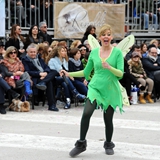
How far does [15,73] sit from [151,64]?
4.13 meters

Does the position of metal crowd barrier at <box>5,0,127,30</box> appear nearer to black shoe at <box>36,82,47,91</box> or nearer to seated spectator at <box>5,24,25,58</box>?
seated spectator at <box>5,24,25,58</box>

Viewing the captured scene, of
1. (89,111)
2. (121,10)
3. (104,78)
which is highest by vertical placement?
(121,10)

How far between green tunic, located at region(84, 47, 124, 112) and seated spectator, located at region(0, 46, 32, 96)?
14.5 ft

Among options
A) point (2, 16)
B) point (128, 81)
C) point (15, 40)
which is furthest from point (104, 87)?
point (2, 16)

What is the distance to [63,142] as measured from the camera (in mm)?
7805

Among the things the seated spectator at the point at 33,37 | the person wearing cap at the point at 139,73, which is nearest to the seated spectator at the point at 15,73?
the seated spectator at the point at 33,37

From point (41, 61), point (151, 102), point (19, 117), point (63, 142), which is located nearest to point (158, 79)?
point (151, 102)

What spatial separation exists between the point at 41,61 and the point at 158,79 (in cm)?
334

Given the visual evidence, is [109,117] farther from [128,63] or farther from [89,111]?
[128,63]

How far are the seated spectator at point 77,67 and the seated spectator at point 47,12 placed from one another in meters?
3.91

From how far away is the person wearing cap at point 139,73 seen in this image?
13.0 metres

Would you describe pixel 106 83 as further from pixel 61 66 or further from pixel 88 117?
pixel 61 66

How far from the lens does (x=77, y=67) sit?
12211 millimetres

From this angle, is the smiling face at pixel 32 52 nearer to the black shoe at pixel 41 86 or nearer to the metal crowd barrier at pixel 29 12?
the black shoe at pixel 41 86
